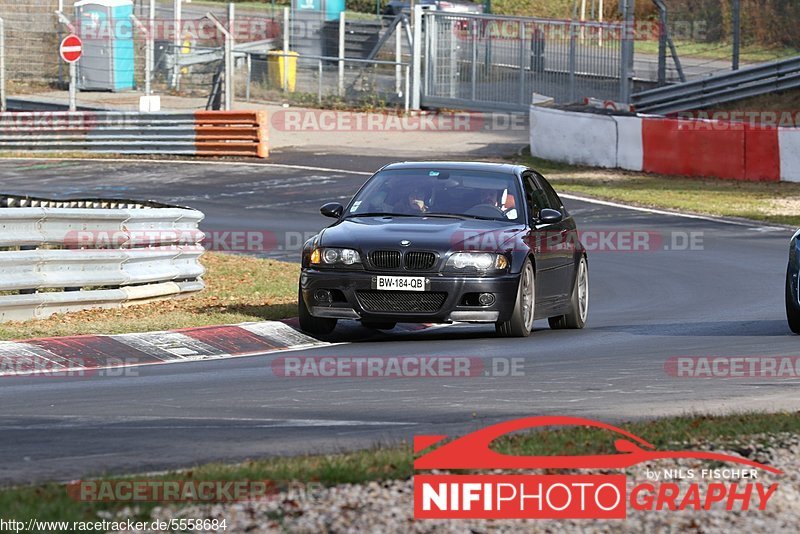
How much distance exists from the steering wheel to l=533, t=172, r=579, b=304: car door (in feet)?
1.80

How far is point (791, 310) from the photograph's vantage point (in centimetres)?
1270

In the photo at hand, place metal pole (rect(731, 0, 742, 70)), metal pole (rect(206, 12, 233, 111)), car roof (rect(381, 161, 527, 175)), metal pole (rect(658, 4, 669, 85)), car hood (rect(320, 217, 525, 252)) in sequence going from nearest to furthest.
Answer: car hood (rect(320, 217, 525, 252)) < car roof (rect(381, 161, 527, 175)) < metal pole (rect(731, 0, 742, 70)) < metal pole (rect(658, 4, 669, 85)) < metal pole (rect(206, 12, 233, 111))

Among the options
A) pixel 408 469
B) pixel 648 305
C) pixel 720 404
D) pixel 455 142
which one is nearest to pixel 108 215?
pixel 648 305

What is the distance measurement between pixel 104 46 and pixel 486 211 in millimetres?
35774

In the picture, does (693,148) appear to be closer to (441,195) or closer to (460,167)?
(460,167)

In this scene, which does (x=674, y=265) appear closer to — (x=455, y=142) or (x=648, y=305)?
(x=648, y=305)

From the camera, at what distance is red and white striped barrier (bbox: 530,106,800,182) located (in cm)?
2828

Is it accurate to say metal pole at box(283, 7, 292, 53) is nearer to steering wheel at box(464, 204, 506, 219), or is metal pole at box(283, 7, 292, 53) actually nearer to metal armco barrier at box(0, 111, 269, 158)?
metal armco barrier at box(0, 111, 269, 158)

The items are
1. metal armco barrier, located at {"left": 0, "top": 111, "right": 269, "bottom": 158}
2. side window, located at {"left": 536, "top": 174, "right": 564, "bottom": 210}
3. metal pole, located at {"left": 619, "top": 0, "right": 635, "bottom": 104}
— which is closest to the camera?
side window, located at {"left": 536, "top": 174, "right": 564, "bottom": 210}

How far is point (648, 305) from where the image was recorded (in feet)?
52.4

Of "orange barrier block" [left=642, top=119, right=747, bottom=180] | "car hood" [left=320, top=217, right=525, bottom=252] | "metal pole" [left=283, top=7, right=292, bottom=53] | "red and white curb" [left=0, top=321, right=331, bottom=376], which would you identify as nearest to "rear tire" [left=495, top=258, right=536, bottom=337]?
"car hood" [left=320, top=217, right=525, bottom=252]

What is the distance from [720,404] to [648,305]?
7.06 metres

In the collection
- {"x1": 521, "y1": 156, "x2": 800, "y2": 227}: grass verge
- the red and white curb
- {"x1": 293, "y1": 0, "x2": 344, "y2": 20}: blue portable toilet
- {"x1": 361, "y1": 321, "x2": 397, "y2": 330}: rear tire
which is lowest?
{"x1": 521, "y1": 156, "x2": 800, "y2": 227}: grass verge

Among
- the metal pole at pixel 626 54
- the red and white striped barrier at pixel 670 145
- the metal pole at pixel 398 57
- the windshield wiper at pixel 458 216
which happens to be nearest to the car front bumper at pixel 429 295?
the windshield wiper at pixel 458 216
